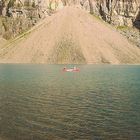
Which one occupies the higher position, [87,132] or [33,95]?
[87,132]

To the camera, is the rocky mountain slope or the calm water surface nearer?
the calm water surface

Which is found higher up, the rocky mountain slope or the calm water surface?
the calm water surface

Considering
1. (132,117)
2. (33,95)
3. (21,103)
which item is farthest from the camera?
(33,95)

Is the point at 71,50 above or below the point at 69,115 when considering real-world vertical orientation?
below

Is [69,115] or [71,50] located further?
[71,50]

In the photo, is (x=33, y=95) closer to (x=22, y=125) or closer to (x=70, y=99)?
(x=70, y=99)

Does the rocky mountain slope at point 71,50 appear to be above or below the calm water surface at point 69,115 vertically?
below

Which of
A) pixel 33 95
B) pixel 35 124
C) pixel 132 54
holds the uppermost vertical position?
pixel 35 124

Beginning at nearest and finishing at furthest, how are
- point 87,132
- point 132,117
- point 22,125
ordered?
point 87,132 < point 22,125 < point 132,117

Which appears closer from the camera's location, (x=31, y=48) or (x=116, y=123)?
(x=116, y=123)

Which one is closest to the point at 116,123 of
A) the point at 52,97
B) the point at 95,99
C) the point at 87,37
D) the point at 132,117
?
the point at 132,117

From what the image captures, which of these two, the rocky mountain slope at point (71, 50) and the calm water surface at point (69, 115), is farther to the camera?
the rocky mountain slope at point (71, 50)
